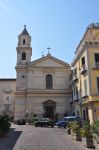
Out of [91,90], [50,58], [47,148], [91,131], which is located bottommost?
[47,148]

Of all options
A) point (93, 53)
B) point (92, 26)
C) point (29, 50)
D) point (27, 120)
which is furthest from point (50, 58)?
point (93, 53)

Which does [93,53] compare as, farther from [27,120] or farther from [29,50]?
[29,50]

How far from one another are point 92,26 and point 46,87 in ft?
66.7

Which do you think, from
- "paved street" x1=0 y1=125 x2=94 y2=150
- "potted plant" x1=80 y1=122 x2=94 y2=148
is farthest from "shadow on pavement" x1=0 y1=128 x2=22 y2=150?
"potted plant" x1=80 y1=122 x2=94 y2=148

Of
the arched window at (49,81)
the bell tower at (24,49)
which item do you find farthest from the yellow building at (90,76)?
the bell tower at (24,49)

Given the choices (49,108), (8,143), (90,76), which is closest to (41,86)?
(49,108)

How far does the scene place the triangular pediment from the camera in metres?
50.4

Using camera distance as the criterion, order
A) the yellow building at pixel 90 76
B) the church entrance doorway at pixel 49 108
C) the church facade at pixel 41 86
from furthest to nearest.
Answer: the church entrance doorway at pixel 49 108 < the church facade at pixel 41 86 < the yellow building at pixel 90 76

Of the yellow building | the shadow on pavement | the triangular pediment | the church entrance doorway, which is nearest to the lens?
the shadow on pavement

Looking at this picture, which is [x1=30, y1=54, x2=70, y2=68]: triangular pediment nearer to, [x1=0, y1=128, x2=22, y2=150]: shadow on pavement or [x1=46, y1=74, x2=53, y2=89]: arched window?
[x1=46, y1=74, x2=53, y2=89]: arched window

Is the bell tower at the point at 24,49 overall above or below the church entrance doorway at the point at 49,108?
above

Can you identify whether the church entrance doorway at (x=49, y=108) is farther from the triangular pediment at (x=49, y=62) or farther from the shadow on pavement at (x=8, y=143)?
the shadow on pavement at (x=8, y=143)

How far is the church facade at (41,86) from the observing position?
155 ft

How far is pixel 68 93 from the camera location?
48.3 m
